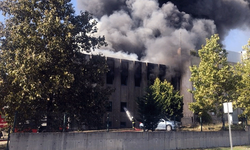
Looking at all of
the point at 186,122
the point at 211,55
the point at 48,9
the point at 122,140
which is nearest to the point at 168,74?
the point at 211,55

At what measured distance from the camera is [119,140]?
46.6 ft

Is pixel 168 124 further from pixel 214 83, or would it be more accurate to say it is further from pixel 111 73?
pixel 111 73

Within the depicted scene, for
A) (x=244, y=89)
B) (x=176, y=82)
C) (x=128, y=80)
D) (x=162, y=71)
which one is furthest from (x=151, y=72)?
(x=244, y=89)

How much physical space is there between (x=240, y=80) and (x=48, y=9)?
52.1 ft

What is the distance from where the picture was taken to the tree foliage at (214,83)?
65.9 ft

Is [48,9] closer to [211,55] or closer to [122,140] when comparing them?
[122,140]

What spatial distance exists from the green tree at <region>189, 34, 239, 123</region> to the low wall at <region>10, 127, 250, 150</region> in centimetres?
263

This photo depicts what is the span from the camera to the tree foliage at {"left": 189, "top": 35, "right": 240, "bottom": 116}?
20.1 m

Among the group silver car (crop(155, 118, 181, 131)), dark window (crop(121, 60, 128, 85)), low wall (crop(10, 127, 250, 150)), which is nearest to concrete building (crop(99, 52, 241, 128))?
dark window (crop(121, 60, 128, 85))

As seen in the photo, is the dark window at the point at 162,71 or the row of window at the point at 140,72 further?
the dark window at the point at 162,71

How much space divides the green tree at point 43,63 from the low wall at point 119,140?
1171 millimetres

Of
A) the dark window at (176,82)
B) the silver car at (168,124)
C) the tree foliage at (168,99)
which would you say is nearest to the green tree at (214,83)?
the silver car at (168,124)

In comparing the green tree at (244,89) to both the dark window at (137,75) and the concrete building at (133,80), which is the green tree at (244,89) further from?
the dark window at (137,75)

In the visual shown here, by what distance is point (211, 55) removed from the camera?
2105 centimetres
